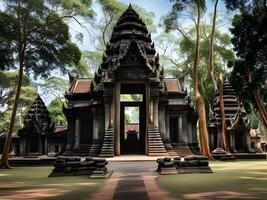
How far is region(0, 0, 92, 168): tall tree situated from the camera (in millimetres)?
24188

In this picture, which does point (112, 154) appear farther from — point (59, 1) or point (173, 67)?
point (173, 67)

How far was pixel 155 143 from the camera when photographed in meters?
26.9

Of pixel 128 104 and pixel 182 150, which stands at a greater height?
pixel 128 104

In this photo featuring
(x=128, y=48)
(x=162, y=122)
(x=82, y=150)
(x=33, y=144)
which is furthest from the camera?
(x=33, y=144)

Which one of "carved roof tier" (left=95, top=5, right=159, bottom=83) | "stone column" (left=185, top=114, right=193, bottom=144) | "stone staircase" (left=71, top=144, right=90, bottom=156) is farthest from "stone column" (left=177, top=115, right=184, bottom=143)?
"stone staircase" (left=71, top=144, right=90, bottom=156)

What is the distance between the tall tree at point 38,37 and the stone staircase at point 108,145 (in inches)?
232

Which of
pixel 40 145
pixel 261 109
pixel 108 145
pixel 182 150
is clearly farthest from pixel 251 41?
pixel 40 145

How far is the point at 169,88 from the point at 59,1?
1361 cm

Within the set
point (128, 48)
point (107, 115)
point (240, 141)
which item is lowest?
point (240, 141)

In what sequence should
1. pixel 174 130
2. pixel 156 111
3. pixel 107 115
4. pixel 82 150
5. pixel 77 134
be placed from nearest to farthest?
1. pixel 107 115
2. pixel 156 111
3. pixel 82 150
4. pixel 77 134
5. pixel 174 130

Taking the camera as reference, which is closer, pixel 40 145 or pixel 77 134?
pixel 77 134

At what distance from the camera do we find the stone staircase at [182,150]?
98.1ft

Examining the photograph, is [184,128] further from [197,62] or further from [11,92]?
[11,92]

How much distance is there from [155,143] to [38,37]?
1150 cm
